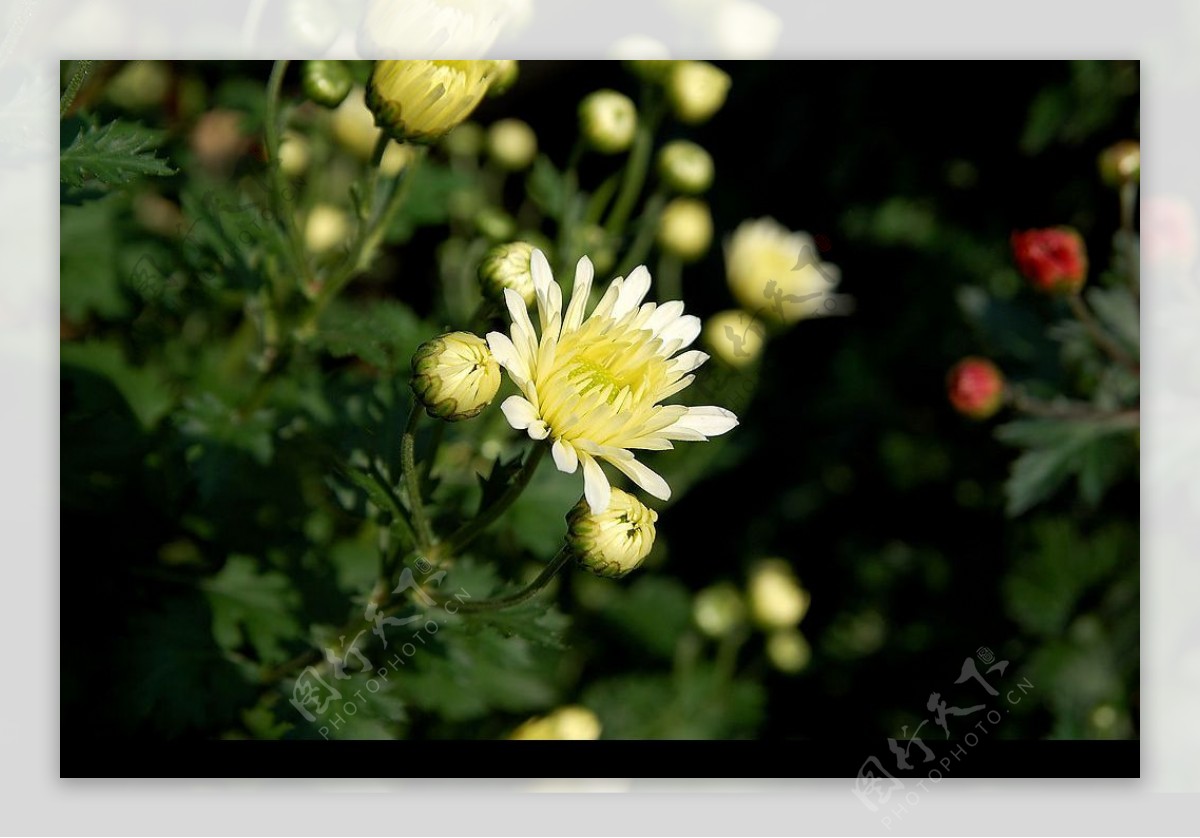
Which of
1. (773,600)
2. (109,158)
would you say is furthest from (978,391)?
(109,158)

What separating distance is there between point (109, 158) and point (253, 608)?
2.22 feet

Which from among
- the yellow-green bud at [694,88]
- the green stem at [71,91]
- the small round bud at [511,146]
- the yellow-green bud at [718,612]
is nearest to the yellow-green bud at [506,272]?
the green stem at [71,91]

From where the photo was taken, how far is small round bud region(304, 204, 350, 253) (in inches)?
85.2

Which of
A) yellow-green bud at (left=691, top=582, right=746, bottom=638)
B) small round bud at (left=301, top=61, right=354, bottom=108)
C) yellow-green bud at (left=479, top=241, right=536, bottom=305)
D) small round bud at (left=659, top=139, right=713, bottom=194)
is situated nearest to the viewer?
yellow-green bud at (left=479, top=241, right=536, bottom=305)

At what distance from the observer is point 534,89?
8.73 ft

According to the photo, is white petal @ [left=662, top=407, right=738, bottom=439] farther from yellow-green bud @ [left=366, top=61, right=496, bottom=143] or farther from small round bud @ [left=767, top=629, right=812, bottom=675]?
small round bud @ [left=767, top=629, right=812, bottom=675]

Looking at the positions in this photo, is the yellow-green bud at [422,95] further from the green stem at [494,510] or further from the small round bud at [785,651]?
the small round bud at [785,651]

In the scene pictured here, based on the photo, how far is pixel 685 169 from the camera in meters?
1.94

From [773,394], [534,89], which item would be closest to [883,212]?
[773,394]

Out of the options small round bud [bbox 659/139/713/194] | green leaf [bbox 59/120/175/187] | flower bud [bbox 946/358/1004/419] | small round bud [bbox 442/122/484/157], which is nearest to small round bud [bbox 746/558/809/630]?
flower bud [bbox 946/358/1004/419]

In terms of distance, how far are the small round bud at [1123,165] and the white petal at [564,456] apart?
127cm

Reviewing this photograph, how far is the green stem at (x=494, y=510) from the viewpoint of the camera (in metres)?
1.21

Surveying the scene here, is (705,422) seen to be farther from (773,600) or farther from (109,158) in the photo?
(773,600)

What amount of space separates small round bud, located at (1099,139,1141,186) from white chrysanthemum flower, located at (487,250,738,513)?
106 centimetres
